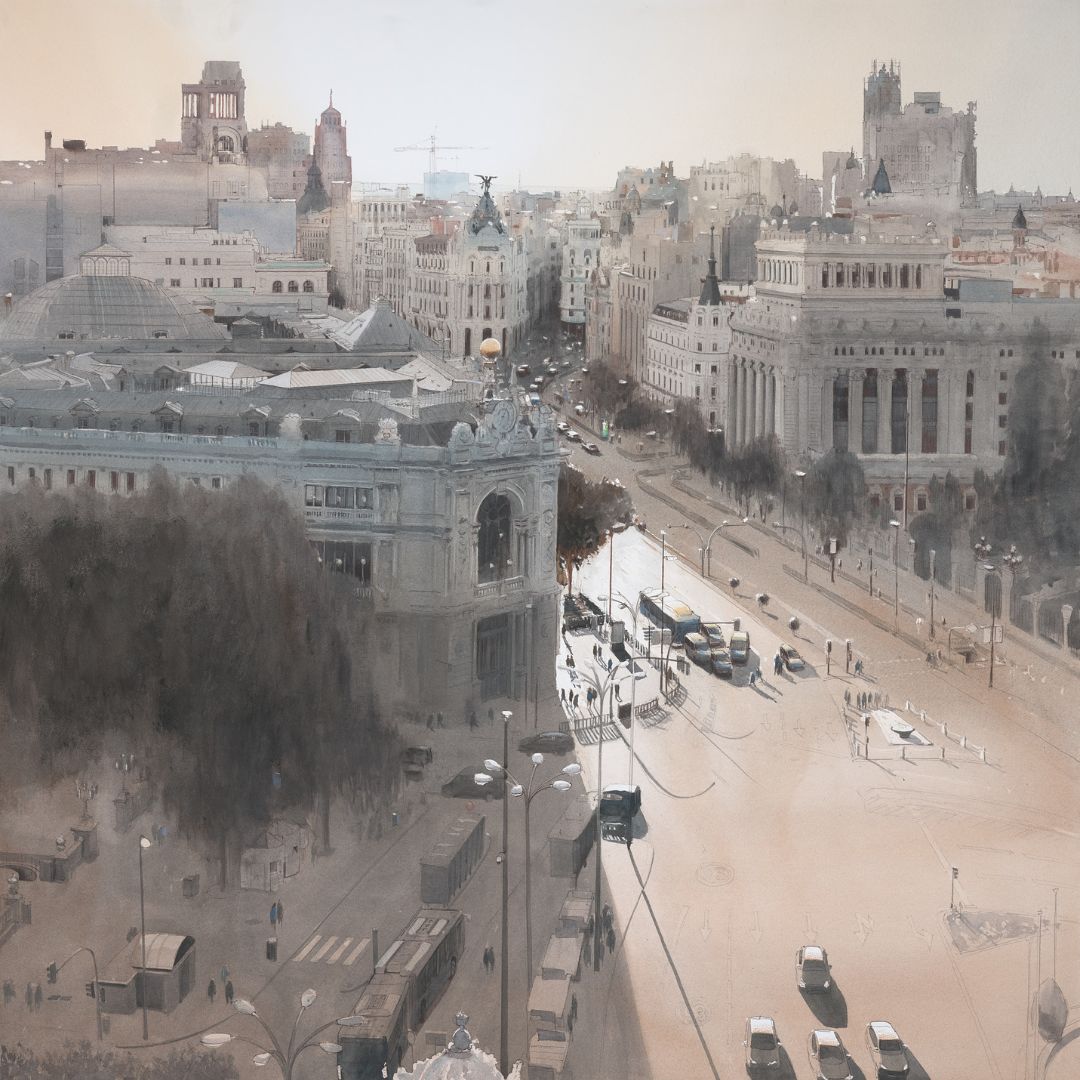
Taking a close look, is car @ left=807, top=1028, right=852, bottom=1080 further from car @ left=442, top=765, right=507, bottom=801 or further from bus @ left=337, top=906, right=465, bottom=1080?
car @ left=442, top=765, right=507, bottom=801

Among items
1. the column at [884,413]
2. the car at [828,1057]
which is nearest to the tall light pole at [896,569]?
the column at [884,413]

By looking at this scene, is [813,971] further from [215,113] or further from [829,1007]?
[215,113]

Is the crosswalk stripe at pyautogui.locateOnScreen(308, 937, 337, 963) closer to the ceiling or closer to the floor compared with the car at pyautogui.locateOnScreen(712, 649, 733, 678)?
closer to the floor

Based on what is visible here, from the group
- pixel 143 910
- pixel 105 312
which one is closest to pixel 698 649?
pixel 143 910

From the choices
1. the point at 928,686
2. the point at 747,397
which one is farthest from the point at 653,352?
the point at 928,686

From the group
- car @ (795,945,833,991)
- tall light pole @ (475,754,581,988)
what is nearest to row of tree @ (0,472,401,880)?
tall light pole @ (475,754,581,988)

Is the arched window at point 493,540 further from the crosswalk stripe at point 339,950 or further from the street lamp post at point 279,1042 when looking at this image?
the street lamp post at point 279,1042
